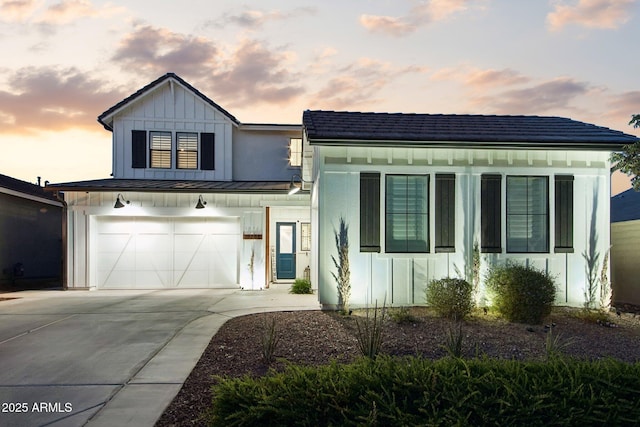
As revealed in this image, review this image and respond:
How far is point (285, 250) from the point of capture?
16.3 meters

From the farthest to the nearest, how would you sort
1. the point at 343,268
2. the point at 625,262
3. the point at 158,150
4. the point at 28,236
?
the point at 28,236 < the point at 158,150 < the point at 625,262 < the point at 343,268

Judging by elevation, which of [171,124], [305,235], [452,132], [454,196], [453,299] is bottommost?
[453,299]

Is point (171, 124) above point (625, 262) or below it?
above

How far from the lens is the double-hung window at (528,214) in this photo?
1016 centimetres

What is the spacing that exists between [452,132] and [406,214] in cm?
219

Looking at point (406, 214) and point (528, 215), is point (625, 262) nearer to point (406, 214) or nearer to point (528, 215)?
point (528, 215)

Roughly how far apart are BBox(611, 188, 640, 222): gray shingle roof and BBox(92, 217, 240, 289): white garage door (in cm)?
1925

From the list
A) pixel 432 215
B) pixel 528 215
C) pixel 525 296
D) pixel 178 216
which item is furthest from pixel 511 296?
pixel 178 216

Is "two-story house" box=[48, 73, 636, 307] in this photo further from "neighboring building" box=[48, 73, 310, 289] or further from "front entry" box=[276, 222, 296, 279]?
"front entry" box=[276, 222, 296, 279]

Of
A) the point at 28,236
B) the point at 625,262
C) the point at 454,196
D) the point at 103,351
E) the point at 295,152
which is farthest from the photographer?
the point at 295,152

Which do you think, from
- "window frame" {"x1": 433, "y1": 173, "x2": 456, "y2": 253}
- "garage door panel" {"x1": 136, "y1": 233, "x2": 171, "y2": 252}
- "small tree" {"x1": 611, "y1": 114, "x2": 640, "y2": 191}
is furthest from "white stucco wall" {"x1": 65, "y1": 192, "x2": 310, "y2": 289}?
"small tree" {"x1": 611, "y1": 114, "x2": 640, "y2": 191}

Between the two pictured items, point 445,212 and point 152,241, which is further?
point 152,241

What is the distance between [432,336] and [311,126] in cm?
523

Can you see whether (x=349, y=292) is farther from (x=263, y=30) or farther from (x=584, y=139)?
(x=263, y=30)
